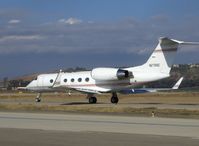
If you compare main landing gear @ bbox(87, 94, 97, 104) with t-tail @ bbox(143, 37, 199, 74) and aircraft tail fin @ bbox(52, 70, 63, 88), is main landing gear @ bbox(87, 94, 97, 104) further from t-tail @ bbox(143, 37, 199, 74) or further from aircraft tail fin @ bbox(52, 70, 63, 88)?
t-tail @ bbox(143, 37, 199, 74)

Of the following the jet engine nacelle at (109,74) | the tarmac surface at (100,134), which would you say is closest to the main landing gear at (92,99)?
the jet engine nacelle at (109,74)

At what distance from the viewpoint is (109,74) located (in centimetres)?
4981

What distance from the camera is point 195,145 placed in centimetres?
1647

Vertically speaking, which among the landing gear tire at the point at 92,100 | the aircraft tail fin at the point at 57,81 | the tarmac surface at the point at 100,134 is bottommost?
the tarmac surface at the point at 100,134

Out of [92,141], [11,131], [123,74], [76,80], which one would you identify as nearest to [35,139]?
[92,141]

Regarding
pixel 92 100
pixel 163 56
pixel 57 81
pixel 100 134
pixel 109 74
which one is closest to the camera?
pixel 100 134

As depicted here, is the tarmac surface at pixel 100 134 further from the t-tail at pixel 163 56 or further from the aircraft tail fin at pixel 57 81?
the aircraft tail fin at pixel 57 81

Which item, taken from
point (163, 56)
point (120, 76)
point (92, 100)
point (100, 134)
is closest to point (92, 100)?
point (92, 100)

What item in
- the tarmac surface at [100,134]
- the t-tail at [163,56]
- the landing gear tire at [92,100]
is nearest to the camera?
the tarmac surface at [100,134]

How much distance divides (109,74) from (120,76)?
1248 millimetres

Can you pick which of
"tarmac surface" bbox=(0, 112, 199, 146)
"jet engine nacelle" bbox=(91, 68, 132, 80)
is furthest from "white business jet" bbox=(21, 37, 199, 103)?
"tarmac surface" bbox=(0, 112, 199, 146)

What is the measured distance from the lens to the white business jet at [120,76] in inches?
1876

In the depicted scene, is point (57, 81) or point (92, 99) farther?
point (57, 81)

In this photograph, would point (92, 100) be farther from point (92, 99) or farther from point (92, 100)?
point (92, 99)
